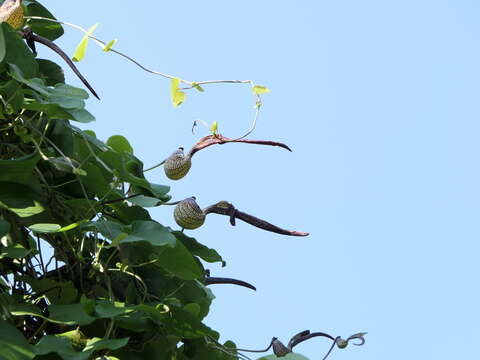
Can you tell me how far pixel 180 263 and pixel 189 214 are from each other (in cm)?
6

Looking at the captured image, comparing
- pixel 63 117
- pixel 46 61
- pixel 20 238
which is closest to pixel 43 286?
pixel 20 238

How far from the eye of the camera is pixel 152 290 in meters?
0.94

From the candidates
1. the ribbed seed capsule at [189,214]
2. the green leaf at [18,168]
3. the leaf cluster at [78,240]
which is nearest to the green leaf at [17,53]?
the leaf cluster at [78,240]

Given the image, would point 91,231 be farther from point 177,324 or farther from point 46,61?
point 46,61

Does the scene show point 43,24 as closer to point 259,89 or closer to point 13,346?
point 259,89

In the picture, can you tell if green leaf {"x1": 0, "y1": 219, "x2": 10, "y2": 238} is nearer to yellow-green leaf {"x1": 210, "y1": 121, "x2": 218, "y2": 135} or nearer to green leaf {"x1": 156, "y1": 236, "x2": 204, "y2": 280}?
green leaf {"x1": 156, "y1": 236, "x2": 204, "y2": 280}

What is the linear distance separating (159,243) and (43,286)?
0.47ft

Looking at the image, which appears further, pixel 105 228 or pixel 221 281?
pixel 221 281

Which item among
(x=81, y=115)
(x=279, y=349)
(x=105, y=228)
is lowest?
(x=279, y=349)

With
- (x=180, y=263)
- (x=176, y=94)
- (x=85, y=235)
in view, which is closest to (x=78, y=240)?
(x=85, y=235)

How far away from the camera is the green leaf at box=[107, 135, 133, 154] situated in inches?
40.9

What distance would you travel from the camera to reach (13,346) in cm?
74

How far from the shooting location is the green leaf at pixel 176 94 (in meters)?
1.03

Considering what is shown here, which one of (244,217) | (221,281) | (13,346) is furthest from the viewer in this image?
(221,281)
